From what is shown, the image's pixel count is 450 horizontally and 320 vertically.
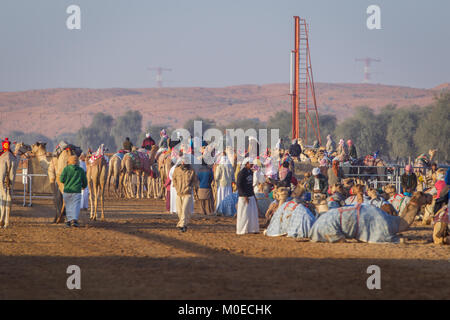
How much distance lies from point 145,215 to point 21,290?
10.9 meters

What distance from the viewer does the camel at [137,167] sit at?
26.6m

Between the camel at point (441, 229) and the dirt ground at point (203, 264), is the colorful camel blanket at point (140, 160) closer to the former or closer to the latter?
the dirt ground at point (203, 264)

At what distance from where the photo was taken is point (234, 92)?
563 feet

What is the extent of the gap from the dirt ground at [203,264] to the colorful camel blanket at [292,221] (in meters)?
0.34

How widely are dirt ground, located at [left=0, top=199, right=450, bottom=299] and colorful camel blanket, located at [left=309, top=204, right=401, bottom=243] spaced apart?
0.26 m

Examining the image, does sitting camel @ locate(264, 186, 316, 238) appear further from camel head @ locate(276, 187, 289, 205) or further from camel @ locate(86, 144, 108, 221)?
camel @ locate(86, 144, 108, 221)

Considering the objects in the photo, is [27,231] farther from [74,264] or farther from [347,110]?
[347,110]

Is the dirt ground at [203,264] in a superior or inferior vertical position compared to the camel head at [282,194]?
inferior

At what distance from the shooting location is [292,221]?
15.3 metres

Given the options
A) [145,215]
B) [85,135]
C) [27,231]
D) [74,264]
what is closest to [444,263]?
[74,264]

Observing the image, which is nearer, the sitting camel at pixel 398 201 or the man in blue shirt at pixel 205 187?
the sitting camel at pixel 398 201

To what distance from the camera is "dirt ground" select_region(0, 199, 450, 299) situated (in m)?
9.46

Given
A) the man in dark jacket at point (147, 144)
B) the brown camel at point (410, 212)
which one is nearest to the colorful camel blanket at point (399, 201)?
the brown camel at point (410, 212)

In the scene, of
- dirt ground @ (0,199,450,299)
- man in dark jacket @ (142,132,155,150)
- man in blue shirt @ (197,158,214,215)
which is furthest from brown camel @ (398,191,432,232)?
man in dark jacket @ (142,132,155,150)
